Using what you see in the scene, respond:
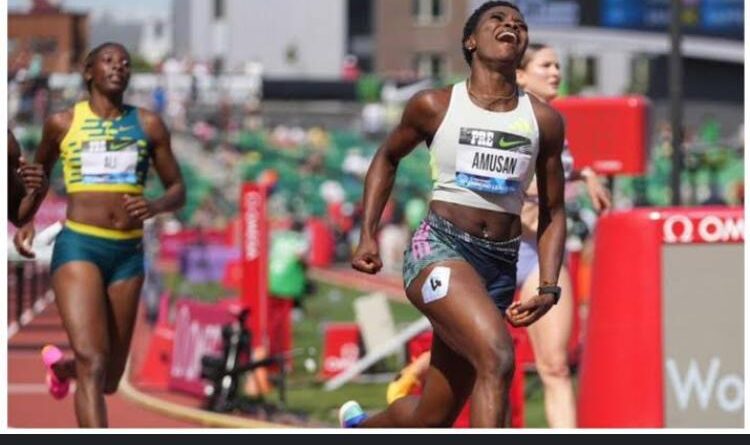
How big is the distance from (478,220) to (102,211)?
7.14 ft

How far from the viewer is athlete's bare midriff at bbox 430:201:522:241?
25.1 ft

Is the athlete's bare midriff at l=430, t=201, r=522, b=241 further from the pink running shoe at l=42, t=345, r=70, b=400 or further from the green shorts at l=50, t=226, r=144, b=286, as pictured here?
the pink running shoe at l=42, t=345, r=70, b=400

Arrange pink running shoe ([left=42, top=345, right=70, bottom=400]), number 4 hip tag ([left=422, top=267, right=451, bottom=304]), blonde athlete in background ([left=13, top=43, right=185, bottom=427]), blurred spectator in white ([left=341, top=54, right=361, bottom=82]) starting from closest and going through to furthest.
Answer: number 4 hip tag ([left=422, top=267, right=451, bottom=304]), blonde athlete in background ([left=13, top=43, right=185, bottom=427]), pink running shoe ([left=42, top=345, right=70, bottom=400]), blurred spectator in white ([left=341, top=54, right=361, bottom=82])

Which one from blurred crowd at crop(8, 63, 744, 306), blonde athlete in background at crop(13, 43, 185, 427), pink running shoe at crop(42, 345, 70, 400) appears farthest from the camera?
blurred crowd at crop(8, 63, 744, 306)

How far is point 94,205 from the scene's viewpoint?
921cm

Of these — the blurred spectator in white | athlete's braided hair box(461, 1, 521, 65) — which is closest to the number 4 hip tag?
athlete's braided hair box(461, 1, 521, 65)

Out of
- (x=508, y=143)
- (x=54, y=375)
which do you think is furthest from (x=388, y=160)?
(x=54, y=375)

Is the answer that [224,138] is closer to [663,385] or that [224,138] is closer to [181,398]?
[181,398]

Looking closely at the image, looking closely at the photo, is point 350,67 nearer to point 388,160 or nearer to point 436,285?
point 388,160

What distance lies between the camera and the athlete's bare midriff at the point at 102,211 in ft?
30.1

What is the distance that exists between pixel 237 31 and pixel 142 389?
64164mm

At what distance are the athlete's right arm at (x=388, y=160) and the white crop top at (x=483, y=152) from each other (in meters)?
0.06

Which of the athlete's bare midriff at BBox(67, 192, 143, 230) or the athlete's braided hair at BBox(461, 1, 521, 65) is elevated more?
the athlete's braided hair at BBox(461, 1, 521, 65)

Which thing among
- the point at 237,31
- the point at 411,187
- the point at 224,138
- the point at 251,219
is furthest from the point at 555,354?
the point at 237,31
